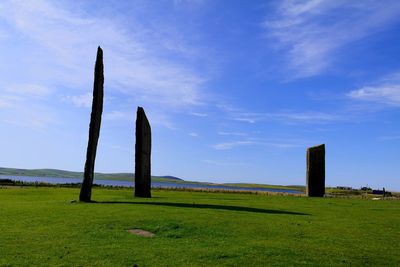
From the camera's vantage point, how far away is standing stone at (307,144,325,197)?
39.2 meters

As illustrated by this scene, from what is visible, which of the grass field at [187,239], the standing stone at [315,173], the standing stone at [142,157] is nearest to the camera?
the grass field at [187,239]

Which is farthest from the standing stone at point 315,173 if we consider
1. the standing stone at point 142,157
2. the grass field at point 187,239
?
the grass field at point 187,239

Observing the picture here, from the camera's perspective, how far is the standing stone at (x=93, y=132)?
22775 mm

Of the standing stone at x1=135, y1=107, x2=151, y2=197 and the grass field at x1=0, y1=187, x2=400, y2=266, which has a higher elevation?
the standing stone at x1=135, y1=107, x2=151, y2=197

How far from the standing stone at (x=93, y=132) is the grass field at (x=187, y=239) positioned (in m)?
4.95

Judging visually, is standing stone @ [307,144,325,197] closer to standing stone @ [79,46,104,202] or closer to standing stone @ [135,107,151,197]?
standing stone @ [135,107,151,197]

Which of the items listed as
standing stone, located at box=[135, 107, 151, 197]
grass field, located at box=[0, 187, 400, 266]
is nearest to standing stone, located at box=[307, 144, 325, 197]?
standing stone, located at box=[135, 107, 151, 197]

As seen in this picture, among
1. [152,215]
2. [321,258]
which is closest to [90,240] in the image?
[152,215]

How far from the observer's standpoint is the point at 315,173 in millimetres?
39406

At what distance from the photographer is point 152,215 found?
15953 millimetres

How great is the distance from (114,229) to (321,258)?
6.24 m

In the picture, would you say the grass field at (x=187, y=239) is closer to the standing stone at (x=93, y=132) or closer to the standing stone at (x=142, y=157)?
the standing stone at (x=93, y=132)

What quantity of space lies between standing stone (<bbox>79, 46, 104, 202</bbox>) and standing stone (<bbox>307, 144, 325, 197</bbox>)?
2205 centimetres

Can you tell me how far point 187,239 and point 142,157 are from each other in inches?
629
